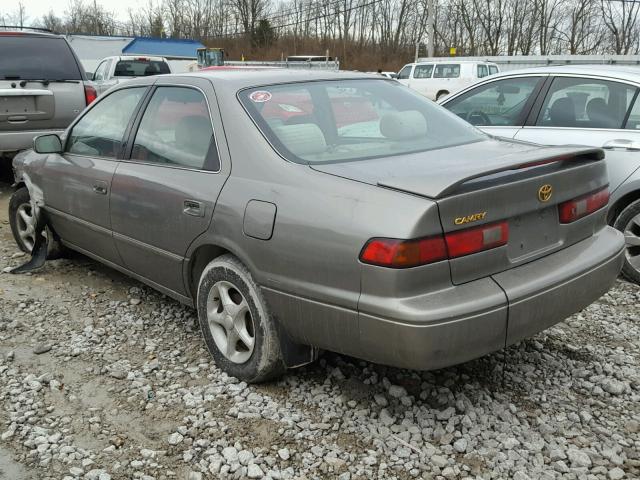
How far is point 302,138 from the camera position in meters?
3.09

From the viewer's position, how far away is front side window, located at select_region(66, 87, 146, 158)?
3.98 metres

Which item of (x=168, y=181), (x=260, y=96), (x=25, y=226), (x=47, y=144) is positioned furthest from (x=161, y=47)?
(x=260, y=96)

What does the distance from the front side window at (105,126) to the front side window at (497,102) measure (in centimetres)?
298

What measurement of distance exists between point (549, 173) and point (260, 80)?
162 cm

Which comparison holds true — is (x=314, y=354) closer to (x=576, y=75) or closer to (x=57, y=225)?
(x=57, y=225)

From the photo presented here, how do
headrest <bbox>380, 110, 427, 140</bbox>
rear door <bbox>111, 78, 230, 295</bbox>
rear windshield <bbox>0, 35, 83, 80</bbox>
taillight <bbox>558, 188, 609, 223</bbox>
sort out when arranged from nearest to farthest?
taillight <bbox>558, 188, 609, 223</bbox>
rear door <bbox>111, 78, 230, 295</bbox>
headrest <bbox>380, 110, 427, 140</bbox>
rear windshield <bbox>0, 35, 83, 80</bbox>

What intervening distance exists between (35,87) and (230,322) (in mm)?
5288

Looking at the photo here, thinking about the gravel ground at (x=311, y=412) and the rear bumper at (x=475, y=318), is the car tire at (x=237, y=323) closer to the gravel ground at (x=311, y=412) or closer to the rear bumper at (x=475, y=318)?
the gravel ground at (x=311, y=412)

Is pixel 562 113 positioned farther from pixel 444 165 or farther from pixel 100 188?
pixel 100 188

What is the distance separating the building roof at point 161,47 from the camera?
29531mm

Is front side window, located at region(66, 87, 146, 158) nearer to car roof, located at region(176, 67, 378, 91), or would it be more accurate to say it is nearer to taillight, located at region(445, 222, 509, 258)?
car roof, located at region(176, 67, 378, 91)

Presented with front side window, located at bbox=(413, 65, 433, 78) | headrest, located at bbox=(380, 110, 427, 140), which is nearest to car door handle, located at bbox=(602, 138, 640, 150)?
headrest, located at bbox=(380, 110, 427, 140)

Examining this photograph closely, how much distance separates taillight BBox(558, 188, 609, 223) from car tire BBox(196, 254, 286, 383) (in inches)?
57.2

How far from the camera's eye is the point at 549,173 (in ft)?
9.02
